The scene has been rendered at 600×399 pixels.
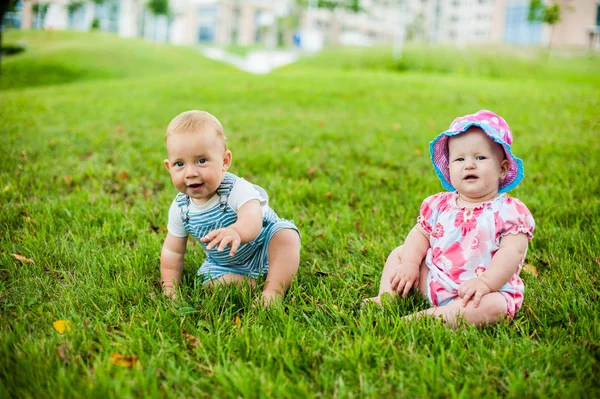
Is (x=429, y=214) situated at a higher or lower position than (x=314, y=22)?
lower

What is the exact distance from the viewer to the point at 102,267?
8.29 ft

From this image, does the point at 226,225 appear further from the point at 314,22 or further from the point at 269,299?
the point at 314,22

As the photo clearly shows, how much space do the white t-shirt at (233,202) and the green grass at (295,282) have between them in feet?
0.99

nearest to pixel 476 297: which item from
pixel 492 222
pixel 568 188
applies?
pixel 492 222

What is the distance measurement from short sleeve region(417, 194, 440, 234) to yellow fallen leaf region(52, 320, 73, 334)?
5.48ft

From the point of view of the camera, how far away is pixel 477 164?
2119 mm

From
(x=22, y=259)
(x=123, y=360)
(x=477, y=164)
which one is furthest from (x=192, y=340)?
(x=477, y=164)

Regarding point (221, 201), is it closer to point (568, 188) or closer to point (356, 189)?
point (356, 189)

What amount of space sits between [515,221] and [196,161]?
4.78 feet

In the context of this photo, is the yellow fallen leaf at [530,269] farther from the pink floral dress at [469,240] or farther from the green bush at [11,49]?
the green bush at [11,49]

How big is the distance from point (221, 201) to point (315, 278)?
2.21 feet

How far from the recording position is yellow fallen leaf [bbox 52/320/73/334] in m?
1.96

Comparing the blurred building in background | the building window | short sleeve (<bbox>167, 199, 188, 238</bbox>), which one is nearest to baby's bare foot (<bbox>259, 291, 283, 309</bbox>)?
short sleeve (<bbox>167, 199, 188, 238</bbox>)

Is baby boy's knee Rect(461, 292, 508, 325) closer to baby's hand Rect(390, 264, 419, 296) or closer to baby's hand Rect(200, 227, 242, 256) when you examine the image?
baby's hand Rect(390, 264, 419, 296)
